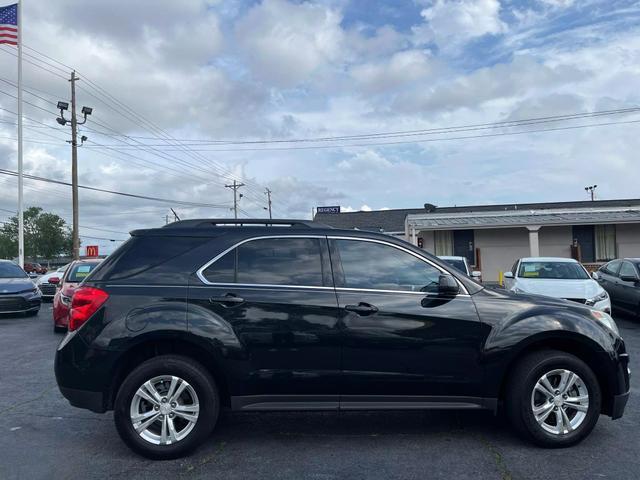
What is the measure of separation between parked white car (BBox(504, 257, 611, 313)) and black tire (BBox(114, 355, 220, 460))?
21.9 ft

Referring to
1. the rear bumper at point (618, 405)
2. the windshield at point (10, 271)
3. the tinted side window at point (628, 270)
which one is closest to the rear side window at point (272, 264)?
the rear bumper at point (618, 405)

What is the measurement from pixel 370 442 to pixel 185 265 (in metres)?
2.18

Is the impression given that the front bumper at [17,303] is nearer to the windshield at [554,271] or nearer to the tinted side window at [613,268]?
the windshield at [554,271]

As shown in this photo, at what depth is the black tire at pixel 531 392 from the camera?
462 cm

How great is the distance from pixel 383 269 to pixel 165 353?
1.95 m

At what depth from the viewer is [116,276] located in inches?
185

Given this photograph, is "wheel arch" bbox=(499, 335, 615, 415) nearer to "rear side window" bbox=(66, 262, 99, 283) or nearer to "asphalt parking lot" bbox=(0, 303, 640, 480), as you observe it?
"asphalt parking lot" bbox=(0, 303, 640, 480)

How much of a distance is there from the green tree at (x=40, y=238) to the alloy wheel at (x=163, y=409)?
94591 millimetres

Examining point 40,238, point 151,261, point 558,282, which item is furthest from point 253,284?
point 40,238

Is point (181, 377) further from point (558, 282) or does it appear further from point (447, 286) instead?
point (558, 282)

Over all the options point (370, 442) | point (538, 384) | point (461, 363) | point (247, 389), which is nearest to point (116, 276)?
point (247, 389)

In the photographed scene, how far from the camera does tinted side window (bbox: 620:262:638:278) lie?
41.7 ft

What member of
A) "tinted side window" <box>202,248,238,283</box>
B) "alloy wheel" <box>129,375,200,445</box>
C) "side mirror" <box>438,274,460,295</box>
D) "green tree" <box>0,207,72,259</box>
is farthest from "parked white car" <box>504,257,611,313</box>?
"green tree" <box>0,207,72,259</box>

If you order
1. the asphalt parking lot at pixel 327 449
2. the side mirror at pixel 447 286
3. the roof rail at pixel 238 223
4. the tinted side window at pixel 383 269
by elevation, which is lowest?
the asphalt parking lot at pixel 327 449
